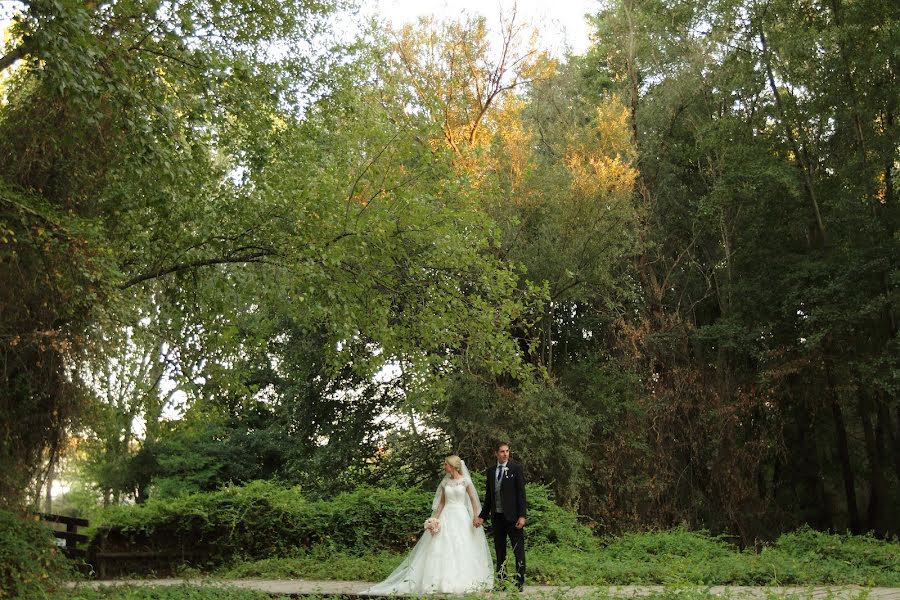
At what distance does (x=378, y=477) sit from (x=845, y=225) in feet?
43.7

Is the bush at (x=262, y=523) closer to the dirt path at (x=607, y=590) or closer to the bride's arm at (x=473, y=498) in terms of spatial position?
the dirt path at (x=607, y=590)

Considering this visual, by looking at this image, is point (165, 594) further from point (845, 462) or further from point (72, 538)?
point (845, 462)

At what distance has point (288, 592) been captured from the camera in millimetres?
11320

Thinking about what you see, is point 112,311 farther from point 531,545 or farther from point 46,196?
point 531,545

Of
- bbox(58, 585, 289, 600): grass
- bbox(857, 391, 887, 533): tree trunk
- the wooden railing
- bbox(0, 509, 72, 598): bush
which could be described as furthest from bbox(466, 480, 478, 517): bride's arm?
bbox(857, 391, 887, 533): tree trunk

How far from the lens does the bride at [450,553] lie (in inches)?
421

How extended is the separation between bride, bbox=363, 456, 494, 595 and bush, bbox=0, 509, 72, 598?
3.86 metres

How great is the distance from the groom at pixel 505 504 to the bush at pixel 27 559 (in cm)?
513

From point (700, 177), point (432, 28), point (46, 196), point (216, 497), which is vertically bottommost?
point (216, 497)

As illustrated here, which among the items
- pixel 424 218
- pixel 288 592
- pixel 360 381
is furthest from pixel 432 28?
pixel 288 592

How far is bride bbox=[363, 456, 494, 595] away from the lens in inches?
421

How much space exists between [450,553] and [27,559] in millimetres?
5070

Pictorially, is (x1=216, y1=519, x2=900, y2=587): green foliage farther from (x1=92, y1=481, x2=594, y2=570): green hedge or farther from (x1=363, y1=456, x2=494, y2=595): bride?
(x1=363, y1=456, x2=494, y2=595): bride

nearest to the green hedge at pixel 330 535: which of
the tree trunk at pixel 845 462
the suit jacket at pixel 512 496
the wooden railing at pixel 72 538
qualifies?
the wooden railing at pixel 72 538
